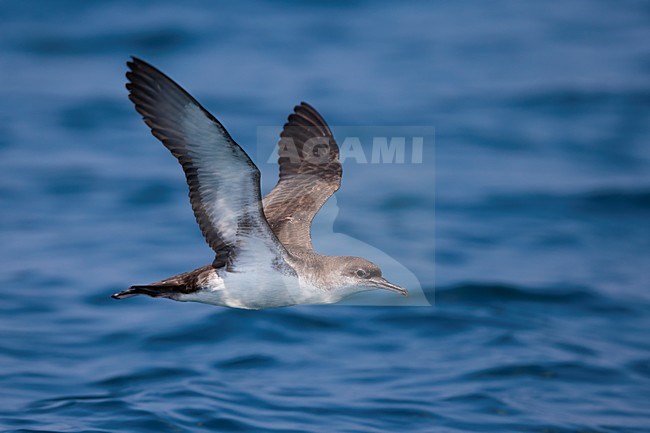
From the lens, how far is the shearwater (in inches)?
328

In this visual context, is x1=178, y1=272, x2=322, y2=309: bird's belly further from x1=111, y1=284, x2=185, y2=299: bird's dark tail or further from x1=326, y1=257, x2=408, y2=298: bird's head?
x1=326, y1=257, x2=408, y2=298: bird's head

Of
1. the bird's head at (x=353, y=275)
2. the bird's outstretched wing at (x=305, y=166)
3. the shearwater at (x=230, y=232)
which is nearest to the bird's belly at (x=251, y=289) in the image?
the shearwater at (x=230, y=232)

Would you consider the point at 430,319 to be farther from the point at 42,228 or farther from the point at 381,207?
the point at 42,228

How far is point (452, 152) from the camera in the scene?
61.0 ft

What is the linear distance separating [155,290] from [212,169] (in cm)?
114

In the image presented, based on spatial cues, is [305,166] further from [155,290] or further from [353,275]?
[155,290]

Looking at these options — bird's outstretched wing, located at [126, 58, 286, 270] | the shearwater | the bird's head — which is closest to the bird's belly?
the shearwater

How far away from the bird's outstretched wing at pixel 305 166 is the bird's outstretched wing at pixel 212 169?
1347mm

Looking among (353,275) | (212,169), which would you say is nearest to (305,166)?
(353,275)

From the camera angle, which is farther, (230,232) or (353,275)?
(353,275)

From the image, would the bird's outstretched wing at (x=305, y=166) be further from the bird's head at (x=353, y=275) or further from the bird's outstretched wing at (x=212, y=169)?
the bird's outstretched wing at (x=212, y=169)

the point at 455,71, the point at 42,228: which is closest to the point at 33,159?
the point at 42,228

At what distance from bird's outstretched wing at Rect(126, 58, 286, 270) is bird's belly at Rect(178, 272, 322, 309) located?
11cm

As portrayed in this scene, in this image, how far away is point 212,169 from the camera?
873cm
